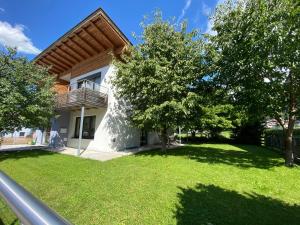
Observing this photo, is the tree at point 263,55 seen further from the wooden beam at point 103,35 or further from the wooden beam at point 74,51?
the wooden beam at point 74,51

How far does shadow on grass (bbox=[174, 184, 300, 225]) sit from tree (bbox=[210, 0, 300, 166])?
5408 mm

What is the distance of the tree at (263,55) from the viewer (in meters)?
8.30

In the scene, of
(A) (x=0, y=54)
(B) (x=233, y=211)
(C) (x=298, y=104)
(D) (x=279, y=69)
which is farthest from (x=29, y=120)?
(C) (x=298, y=104)

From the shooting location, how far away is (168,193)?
5.65 meters

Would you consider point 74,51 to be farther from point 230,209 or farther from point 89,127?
point 230,209

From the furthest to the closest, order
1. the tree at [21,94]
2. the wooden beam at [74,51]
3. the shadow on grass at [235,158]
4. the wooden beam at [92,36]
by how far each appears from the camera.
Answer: the wooden beam at [74,51] < the wooden beam at [92,36] < the tree at [21,94] < the shadow on grass at [235,158]

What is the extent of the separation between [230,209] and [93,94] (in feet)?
37.8

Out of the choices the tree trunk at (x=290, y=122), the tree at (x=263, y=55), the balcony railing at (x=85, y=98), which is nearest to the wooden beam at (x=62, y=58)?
the balcony railing at (x=85, y=98)

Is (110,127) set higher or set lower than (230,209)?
higher

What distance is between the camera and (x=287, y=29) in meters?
8.30

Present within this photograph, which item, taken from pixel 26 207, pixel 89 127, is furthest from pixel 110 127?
pixel 26 207

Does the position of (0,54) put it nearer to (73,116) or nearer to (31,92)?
(31,92)

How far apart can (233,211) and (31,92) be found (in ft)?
42.0

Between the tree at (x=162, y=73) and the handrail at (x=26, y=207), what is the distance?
9408 mm
